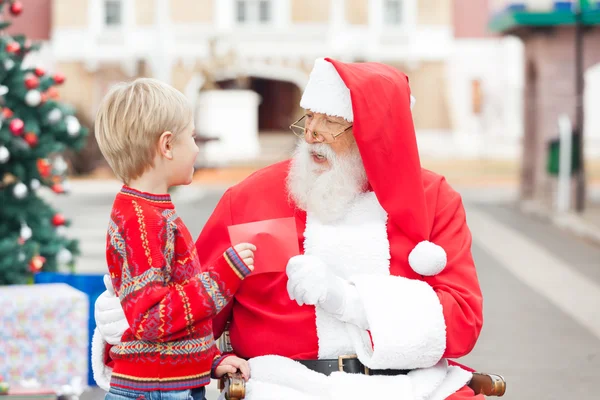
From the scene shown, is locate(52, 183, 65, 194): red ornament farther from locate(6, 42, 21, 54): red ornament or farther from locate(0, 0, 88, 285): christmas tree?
locate(6, 42, 21, 54): red ornament

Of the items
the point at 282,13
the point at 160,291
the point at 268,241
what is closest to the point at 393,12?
the point at 282,13

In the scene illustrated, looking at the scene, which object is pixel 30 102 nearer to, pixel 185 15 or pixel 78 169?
pixel 78 169

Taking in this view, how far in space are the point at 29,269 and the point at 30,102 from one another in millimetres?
1003

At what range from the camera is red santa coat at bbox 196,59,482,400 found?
3.17m

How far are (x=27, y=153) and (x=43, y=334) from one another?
68.1 inches

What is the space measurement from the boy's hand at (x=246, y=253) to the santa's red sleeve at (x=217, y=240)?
0.43m

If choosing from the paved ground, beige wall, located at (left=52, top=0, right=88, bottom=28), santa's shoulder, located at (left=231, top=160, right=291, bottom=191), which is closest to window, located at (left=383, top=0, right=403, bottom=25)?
beige wall, located at (left=52, top=0, right=88, bottom=28)

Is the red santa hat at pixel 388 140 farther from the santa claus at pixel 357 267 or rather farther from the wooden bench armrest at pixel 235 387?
the wooden bench armrest at pixel 235 387

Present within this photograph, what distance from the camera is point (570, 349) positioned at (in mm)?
6598

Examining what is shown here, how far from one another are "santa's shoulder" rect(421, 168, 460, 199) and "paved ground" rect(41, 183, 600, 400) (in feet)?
7.55

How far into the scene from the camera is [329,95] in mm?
3352

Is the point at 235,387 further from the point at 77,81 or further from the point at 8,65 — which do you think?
the point at 77,81

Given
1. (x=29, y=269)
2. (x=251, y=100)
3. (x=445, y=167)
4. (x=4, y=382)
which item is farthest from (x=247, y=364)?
(x=251, y=100)

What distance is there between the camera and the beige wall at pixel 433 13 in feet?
108
